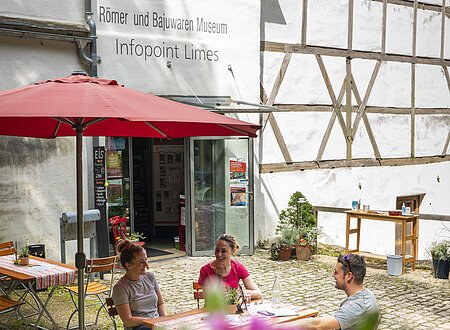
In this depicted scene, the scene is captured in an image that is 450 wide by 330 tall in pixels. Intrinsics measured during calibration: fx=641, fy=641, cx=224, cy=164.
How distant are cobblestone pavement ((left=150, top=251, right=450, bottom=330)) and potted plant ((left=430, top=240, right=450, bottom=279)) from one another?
126mm

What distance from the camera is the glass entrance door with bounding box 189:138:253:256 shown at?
1016cm

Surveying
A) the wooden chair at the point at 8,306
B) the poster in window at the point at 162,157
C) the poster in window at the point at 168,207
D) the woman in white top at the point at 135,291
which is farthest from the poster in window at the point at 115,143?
the woman in white top at the point at 135,291

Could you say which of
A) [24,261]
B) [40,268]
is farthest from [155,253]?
[40,268]

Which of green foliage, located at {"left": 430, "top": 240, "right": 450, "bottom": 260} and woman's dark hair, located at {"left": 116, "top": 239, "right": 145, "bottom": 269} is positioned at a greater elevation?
woman's dark hair, located at {"left": 116, "top": 239, "right": 145, "bottom": 269}

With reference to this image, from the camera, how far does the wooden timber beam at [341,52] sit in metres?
11.0

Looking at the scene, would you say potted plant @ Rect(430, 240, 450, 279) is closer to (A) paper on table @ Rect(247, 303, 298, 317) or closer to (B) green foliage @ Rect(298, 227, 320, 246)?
(B) green foliage @ Rect(298, 227, 320, 246)

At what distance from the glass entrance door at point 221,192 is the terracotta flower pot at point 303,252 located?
77cm

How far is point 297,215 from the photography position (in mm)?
10711

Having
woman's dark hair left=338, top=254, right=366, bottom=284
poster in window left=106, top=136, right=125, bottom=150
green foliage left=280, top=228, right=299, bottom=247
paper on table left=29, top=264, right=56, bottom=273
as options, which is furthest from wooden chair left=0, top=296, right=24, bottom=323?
green foliage left=280, top=228, right=299, bottom=247

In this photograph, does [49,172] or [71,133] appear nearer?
[71,133]

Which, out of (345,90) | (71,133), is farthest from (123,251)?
(345,90)

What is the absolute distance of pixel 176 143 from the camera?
39.6 feet

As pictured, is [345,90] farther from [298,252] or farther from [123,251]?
[123,251]

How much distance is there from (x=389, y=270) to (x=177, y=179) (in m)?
4.68
